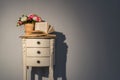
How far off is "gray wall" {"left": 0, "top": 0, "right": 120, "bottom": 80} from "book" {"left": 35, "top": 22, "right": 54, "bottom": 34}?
12.2 inches

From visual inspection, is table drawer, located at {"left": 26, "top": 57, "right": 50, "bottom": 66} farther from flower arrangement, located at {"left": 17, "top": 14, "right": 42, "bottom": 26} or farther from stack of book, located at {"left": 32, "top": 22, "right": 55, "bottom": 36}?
flower arrangement, located at {"left": 17, "top": 14, "right": 42, "bottom": 26}

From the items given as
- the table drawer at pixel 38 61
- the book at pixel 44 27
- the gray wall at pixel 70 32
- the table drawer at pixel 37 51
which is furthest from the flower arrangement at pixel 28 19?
the table drawer at pixel 38 61

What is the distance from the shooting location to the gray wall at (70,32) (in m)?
3.61

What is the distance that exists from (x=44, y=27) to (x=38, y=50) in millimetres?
313

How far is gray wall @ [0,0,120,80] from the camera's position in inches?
142

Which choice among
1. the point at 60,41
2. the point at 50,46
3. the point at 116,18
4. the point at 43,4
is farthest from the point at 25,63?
the point at 116,18

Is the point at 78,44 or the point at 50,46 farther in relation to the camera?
the point at 78,44

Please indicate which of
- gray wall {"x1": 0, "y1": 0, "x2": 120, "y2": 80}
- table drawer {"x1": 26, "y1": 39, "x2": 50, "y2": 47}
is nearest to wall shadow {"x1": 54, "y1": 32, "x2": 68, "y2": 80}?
gray wall {"x1": 0, "y1": 0, "x2": 120, "y2": 80}

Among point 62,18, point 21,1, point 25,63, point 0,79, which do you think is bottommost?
point 0,79

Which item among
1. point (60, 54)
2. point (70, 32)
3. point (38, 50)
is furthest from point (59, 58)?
point (38, 50)

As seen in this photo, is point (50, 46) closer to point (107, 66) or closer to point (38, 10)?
point (38, 10)

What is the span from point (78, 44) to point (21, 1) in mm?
1014

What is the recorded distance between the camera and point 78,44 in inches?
143

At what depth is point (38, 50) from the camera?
10.5ft
